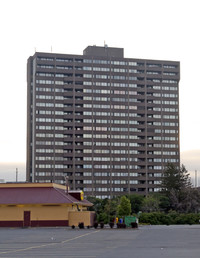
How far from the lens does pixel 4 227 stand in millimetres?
81000

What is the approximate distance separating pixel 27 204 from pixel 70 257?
55677 mm

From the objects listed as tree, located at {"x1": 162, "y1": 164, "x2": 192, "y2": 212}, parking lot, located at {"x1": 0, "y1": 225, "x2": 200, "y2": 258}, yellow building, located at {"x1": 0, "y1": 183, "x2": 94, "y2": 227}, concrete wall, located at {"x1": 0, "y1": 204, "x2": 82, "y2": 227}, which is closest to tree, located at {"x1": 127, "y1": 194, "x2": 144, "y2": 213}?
tree, located at {"x1": 162, "y1": 164, "x2": 192, "y2": 212}

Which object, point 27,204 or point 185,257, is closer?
point 185,257

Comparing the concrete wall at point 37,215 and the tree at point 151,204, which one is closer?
the concrete wall at point 37,215

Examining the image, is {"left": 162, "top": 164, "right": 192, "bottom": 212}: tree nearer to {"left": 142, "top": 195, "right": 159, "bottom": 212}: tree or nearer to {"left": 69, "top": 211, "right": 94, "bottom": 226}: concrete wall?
{"left": 142, "top": 195, "right": 159, "bottom": 212}: tree

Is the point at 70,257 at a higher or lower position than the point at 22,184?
lower

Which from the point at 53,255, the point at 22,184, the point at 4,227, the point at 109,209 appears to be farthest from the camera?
the point at 109,209

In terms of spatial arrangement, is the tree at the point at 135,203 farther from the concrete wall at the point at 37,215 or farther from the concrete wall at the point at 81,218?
the concrete wall at the point at 37,215

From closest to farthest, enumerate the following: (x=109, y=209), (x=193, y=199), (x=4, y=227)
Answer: (x=4, y=227) → (x=109, y=209) → (x=193, y=199)

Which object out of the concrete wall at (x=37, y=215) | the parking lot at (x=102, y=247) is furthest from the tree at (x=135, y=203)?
the parking lot at (x=102, y=247)

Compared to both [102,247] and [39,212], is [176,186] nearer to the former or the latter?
[39,212]

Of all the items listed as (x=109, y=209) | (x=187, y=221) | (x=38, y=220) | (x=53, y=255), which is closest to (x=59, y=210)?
(x=38, y=220)

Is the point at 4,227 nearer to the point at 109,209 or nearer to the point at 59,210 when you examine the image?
the point at 59,210

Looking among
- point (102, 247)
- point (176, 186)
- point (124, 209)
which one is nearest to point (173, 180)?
point (176, 186)
